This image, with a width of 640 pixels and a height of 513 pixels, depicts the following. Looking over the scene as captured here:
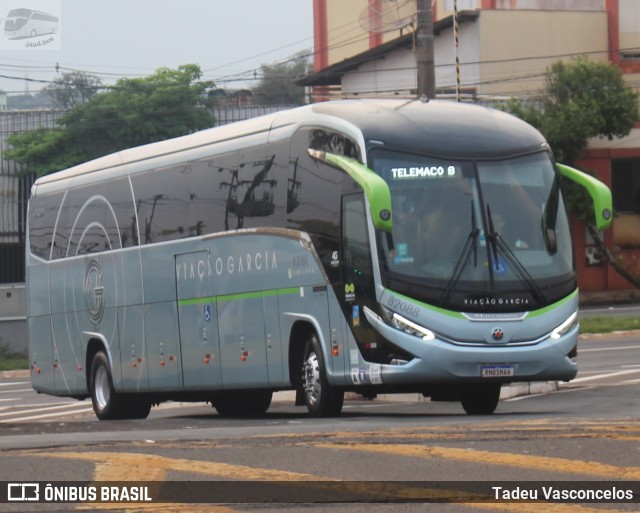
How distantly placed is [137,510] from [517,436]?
3.87 metres

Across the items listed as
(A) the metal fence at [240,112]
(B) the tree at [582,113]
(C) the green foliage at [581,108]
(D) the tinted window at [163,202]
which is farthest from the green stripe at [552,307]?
(A) the metal fence at [240,112]

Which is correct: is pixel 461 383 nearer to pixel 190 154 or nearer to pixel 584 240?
pixel 190 154

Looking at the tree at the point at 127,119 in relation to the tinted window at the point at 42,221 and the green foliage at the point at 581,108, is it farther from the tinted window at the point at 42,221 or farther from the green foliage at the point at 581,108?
the tinted window at the point at 42,221

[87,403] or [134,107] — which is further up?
[134,107]

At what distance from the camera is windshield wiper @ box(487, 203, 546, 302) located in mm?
15609

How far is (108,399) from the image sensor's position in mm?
21719

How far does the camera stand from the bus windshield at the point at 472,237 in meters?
15.3

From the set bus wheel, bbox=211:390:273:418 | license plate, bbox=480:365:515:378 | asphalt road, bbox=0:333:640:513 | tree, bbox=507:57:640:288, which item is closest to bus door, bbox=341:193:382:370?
license plate, bbox=480:365:515:378

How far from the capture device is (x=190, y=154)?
64.4 feet

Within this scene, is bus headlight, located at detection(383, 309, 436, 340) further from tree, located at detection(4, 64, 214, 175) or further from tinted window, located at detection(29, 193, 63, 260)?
tree, located at detection(4, 64, 214, 175)

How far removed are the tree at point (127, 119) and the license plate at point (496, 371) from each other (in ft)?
163

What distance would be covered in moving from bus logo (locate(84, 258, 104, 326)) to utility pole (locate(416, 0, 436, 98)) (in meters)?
6.38

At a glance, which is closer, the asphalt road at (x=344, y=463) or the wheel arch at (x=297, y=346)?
the asphalt road at (x=344, y=463)

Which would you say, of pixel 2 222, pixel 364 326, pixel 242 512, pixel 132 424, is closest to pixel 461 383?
pixel 364 326
